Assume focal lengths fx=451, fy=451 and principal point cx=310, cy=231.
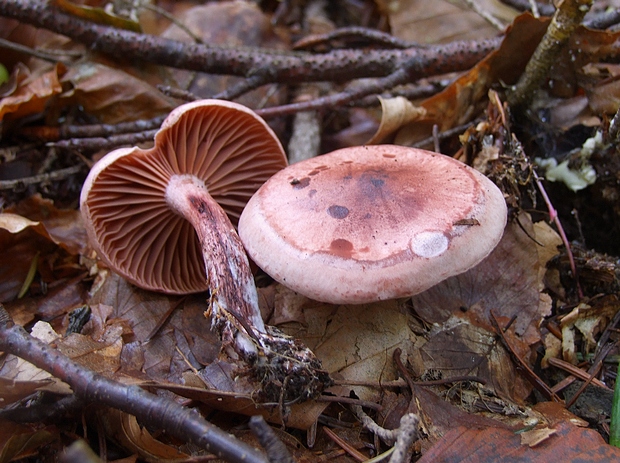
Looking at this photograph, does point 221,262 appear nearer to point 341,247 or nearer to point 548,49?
point 341,247

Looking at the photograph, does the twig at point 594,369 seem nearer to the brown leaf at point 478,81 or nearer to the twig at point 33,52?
the brown leaf at point 478,81

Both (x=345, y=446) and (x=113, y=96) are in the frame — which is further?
(x=113, y=96)

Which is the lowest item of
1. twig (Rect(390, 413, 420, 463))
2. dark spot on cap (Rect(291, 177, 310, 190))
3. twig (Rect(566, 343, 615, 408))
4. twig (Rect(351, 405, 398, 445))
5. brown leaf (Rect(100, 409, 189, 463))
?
twig (Rect(566, 343, 615, 408))

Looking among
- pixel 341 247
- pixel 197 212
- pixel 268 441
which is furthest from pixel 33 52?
pixel 268 441

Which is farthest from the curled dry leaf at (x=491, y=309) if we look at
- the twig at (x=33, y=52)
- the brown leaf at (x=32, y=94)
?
the twig at (x=33, y=52)

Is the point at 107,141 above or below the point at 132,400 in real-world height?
above

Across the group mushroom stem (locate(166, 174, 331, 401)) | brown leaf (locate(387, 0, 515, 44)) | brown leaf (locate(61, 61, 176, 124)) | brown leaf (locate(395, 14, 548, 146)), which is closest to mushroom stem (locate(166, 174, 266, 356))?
mushroom stem (locate(166, 174, 331, 401))

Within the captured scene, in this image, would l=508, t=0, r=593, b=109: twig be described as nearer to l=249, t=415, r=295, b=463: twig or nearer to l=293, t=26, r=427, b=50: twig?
l=293, t=26, r=427, b=50: twig
